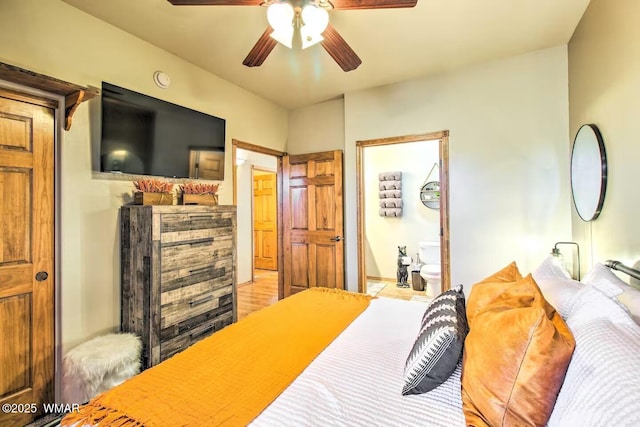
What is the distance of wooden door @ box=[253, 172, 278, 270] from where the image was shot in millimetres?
6148

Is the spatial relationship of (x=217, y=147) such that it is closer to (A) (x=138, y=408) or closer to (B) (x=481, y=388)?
(A) (x=138, y=408)

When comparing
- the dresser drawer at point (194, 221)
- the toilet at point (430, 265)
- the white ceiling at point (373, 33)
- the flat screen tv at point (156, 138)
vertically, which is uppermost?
the white ceiling at point (373, 33)

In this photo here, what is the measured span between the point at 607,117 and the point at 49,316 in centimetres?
372

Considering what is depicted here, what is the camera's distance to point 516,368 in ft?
2.64

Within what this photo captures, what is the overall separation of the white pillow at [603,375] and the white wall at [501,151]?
2.15 metres

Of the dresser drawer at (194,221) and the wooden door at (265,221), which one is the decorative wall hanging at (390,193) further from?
the dresser drawer at (194,221)

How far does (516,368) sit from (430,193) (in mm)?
4294

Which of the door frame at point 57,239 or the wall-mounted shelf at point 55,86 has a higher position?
the wall-mounted shelf at point 55,86

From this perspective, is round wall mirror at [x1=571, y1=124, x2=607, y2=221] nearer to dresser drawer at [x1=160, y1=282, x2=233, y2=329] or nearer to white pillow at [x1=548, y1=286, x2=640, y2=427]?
white pillow at [x1=548, y1=286, x2=640, y2=427]

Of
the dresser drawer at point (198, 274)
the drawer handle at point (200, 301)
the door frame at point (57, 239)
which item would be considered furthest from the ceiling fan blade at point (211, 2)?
the drawer handle at point (200, 301)

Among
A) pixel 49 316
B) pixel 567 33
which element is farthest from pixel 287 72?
pixel 49 316

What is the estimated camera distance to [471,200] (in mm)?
2975

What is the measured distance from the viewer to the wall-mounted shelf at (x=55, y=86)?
5.28 feet

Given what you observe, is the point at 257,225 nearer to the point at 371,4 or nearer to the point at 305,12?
the point at 305,12
